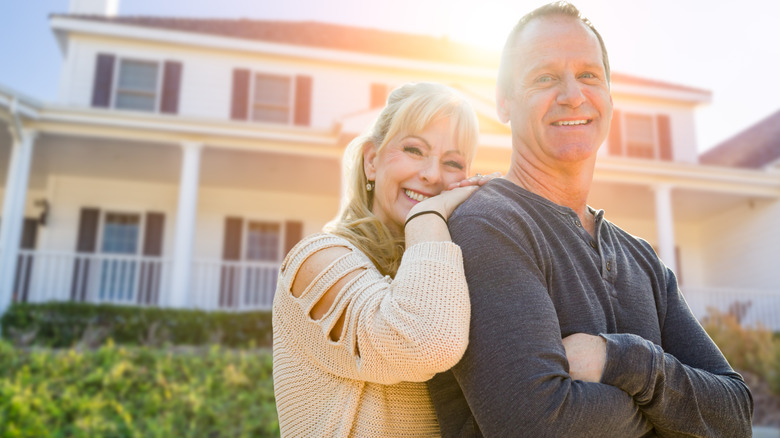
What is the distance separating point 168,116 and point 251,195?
3.41 metres

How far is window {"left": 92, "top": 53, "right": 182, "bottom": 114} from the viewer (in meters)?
13.7

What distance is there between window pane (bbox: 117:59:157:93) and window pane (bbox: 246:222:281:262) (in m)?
3.83

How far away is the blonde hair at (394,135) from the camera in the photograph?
217 centimetres

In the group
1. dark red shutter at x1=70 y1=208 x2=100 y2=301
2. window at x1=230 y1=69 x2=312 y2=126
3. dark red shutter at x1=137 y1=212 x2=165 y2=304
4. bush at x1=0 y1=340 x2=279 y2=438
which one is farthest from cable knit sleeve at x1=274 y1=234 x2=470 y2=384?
dark red shutter at x1=70 y1=208 x2=100 y2=301

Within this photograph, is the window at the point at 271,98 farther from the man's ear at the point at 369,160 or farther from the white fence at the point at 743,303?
the man's ear at the point at 369,160

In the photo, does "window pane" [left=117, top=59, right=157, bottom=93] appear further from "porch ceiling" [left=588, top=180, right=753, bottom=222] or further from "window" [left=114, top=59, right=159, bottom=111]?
"porch ceiling" [left=588, top=180, right=753, bottom=222]

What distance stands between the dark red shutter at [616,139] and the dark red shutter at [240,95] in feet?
28.8

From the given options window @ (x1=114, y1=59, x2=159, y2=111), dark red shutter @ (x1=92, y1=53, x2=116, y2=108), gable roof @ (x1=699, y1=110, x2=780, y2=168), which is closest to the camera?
dark red shutter @ (x1=92, y1=53, x2=116, y2=108)

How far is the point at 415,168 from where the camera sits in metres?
2.30

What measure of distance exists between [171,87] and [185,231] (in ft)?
14.1

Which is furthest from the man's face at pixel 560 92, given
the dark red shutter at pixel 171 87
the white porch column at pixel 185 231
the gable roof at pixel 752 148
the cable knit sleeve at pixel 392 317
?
the gable roof at pixel 752 148

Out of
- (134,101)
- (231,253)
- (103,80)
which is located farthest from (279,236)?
(103,80)

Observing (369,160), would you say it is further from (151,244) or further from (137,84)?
(137,84)

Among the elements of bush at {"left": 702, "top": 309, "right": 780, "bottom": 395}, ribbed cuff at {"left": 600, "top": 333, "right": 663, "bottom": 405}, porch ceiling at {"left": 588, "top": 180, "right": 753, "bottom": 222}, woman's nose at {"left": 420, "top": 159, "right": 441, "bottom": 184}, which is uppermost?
porch ceiling at {"left": 588, "top": 180, "right": 753, "bottom": 222}
